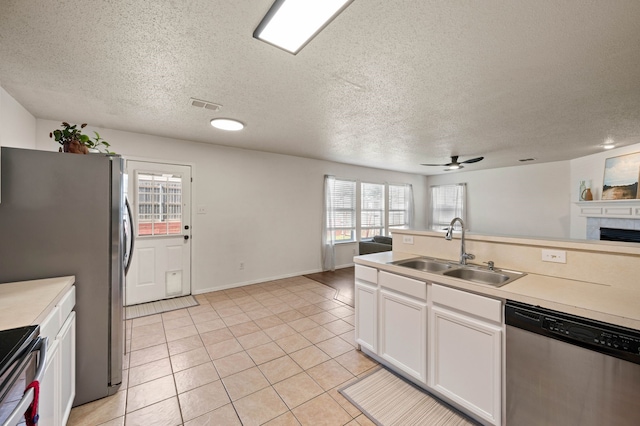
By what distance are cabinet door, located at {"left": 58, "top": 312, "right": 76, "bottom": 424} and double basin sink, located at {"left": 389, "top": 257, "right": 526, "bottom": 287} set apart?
91.3 inches

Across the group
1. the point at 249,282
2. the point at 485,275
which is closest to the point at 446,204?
the point at 249,282

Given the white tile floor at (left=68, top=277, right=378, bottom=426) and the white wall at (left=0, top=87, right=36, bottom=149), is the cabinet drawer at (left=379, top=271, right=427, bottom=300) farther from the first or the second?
the white wall at (left=0, top=87, right=36, bottom=149)

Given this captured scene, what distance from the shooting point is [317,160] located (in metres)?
5.65

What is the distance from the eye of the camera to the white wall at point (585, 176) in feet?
15.4

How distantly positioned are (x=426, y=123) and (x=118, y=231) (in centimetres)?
343

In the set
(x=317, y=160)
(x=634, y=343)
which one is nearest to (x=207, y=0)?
(x=634, y=343)

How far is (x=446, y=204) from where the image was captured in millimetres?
7809

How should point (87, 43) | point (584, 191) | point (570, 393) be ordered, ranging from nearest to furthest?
point (570, 393), point (87, 43), point (584, 191)

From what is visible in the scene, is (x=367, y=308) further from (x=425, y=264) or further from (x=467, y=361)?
(x=467, y=361)

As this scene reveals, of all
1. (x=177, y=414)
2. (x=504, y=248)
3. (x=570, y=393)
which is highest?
(x=504, y=248)

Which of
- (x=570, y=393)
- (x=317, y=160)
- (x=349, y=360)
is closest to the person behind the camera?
(x=570, y=393)

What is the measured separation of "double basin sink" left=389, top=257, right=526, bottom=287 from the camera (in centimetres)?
187

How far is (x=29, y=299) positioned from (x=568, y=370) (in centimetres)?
286

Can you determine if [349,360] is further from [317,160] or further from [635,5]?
[317,160]
